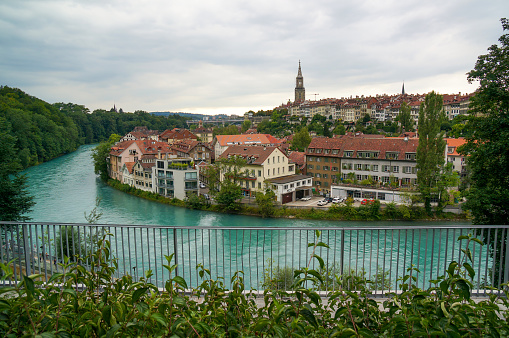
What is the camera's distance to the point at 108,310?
1.43 meters

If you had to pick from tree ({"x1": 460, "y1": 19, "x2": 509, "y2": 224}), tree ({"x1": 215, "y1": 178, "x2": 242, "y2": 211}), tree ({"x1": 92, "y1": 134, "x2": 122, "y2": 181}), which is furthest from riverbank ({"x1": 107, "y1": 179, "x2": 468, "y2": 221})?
tree ({"x1": 92, "y1": 134, "x2": 122, "y2": 181})

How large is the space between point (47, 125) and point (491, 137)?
56154 millimetres

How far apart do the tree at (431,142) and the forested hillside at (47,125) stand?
76.2 ft

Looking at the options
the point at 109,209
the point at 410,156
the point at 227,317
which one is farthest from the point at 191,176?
the point at 227,317

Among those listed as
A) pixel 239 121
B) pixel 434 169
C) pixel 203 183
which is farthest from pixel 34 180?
pixel 239 121

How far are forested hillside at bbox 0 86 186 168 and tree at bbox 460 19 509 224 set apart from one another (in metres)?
14.9

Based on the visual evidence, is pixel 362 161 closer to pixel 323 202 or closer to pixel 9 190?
pixel 323 202

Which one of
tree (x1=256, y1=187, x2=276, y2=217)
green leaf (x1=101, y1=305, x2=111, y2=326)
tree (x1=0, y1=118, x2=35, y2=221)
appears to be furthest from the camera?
tree (x1=256, y1=187, x2=276, y2=217)

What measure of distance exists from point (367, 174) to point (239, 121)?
11331 centimetres

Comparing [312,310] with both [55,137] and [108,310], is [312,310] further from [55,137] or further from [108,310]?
[55,137]

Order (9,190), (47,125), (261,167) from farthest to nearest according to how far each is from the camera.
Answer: (47,125) < (261,167) < (9,190)

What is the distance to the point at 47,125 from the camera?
2058 inches

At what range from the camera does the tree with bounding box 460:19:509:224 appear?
25.6 ft

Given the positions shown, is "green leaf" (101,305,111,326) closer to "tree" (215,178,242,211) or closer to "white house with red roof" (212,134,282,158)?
"tree" (215,178,242,211)
